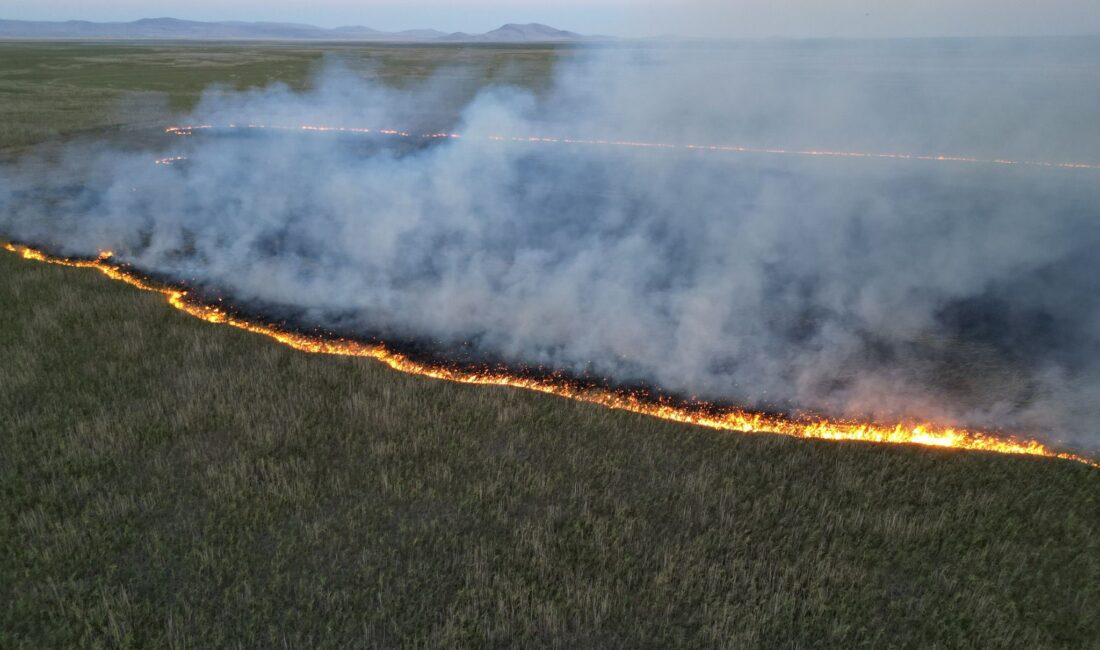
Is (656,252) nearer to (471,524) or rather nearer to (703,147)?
(471,524)

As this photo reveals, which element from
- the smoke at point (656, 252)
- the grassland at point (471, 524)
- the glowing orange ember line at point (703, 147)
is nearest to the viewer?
the grassland at point (471, 524)

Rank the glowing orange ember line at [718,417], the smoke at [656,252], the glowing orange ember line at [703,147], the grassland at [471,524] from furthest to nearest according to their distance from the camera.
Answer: the glowing orange ember line at [703,147], the smoke at [656,252], the glowing orange ember line at [718,417], the grassland at [471,524]

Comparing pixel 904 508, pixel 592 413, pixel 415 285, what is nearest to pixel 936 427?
pixel 904 508

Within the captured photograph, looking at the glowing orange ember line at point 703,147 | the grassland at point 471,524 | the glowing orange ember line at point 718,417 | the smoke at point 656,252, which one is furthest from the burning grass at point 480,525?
the glowing orange ember line at point 703,147

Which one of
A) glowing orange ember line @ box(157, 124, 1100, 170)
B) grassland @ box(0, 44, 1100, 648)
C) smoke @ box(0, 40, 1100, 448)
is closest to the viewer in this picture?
grassland @ box(0, 44, 1100, 648)

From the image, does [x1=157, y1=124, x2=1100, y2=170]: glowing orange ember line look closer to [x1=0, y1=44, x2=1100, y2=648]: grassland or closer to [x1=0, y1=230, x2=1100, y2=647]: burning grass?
[x1=0, y1=44, x2=1100, y2=648]: grassland

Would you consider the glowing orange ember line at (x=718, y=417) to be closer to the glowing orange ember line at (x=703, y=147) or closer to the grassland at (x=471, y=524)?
the grassland at (x=471, y=524)

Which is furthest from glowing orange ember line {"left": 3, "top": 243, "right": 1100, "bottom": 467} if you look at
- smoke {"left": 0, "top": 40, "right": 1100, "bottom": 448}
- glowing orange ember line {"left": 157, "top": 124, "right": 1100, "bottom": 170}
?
glowing orange ember line {"left": 157, "top": 124, "right": 1100, "bottom": 170}
